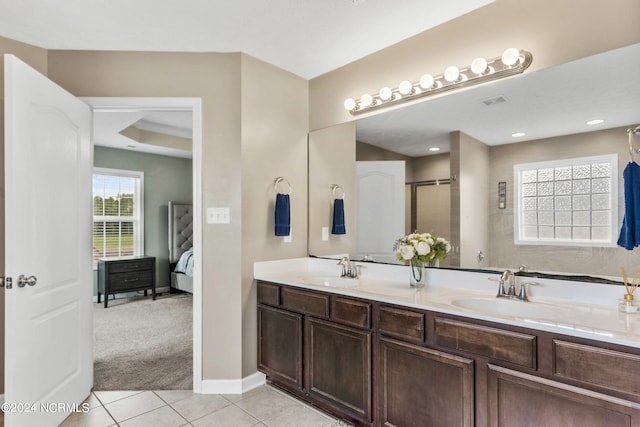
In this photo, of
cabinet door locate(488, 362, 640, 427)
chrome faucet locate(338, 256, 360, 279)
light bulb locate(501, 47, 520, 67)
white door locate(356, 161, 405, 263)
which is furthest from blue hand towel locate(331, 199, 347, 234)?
cabinet door locate(488, 362, 640, 427)

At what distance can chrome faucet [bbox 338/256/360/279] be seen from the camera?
2664 millimetres

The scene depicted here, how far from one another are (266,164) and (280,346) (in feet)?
4.46

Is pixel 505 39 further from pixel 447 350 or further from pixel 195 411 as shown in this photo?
pixel 195 411

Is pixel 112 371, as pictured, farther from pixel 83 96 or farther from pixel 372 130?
pixel 372 130

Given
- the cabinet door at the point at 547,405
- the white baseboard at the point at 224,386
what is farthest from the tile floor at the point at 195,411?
the cabinet door at the point at 547,405

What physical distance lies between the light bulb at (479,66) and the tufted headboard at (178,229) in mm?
5306

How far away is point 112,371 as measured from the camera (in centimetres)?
297

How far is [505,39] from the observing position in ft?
6.64

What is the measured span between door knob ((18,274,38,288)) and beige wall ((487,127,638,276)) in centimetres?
254

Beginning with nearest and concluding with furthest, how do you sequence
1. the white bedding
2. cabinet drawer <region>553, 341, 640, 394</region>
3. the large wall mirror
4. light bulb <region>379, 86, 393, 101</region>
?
cabinet drawer <region>553, 341, 640, 394</region>
the large wall mirror
light bulb <region>379, 86, 393, 101</region>
the white bedding

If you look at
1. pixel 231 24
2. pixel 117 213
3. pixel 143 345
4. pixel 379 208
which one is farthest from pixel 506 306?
pixel 117 213

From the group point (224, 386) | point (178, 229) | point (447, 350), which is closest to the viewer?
point (447, 350)

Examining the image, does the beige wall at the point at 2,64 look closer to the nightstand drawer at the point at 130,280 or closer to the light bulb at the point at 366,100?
the light bulb at the point at 366,100

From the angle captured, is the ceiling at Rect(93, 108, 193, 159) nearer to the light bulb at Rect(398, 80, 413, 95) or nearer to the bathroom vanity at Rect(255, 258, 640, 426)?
the light bulb at Rect(398, 80, 413, 95)
